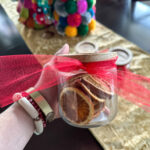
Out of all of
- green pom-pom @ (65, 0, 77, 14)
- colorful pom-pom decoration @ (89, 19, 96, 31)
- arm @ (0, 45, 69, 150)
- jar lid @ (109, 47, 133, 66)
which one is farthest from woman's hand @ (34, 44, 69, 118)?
colorful pom-pom decoration @ (89, 19, 96, 31)

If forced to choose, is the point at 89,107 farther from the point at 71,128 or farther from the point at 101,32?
Result: the point at 101,32

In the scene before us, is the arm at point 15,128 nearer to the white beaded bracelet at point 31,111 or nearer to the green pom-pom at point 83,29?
the white beaded bracelet at point 31,111

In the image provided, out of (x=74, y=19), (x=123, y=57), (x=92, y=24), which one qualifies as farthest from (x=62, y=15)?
(x=123, y=57)

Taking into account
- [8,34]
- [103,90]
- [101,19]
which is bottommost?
[101,19]

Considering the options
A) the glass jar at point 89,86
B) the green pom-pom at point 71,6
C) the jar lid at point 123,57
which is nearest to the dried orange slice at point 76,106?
the glass jar at point 89,86

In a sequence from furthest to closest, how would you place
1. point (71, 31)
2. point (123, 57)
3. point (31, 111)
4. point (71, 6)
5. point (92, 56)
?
point (71, 31), point (71, 6), point (123, 57), point (31, 111), point (92, 56)

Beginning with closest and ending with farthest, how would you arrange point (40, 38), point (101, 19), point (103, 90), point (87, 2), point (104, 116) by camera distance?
point (103, 90)
point (104, 116)
point (87, 2)
point (40, 38)
point (101, 19)

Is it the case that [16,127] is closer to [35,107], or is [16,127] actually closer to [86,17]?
[35,107]

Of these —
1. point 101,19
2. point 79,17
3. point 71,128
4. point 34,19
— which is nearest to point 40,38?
point 34,19
